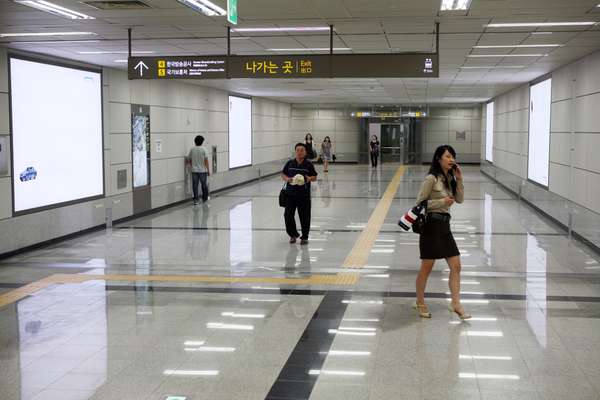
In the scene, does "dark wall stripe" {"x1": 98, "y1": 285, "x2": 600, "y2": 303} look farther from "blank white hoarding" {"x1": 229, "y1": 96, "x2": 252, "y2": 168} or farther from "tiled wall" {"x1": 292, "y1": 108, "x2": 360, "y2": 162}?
"tiled wall" {"x1": 292, "y1": 108, "x2": 360, "y2": 162}

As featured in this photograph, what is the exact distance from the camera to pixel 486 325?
19.2 feet

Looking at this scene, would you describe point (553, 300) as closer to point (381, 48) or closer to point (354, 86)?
point (381, 48)

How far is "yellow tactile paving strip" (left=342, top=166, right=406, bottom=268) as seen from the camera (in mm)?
8758

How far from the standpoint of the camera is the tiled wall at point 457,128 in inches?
1344

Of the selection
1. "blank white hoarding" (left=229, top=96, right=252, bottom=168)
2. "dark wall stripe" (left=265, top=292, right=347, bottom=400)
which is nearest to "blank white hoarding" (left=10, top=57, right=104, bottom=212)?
"dark wall stripe" (left=265, top=292, right=347, bottom=400)

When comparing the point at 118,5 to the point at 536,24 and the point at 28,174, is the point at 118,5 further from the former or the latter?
the point at 536,24

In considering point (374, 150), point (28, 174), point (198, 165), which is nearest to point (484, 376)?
point (28, 174)

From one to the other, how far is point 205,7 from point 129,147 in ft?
23.8

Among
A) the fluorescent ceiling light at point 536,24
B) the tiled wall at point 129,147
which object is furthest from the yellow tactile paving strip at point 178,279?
the fluorescent ceiling light at point 536,24

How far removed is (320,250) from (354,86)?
34.4 feet

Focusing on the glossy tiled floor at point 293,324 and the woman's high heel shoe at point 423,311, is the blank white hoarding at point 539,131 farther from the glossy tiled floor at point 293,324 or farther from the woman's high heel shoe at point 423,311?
the woman's high heel shoe at point 423,311

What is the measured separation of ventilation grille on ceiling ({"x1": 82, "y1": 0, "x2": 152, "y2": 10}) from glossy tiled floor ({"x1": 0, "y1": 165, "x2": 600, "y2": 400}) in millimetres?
2889

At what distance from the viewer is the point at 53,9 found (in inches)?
277

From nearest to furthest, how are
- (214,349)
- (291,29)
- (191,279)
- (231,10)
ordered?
1. (214,349)
2. (231,10)
3. (191,279)
4. (291,29)
